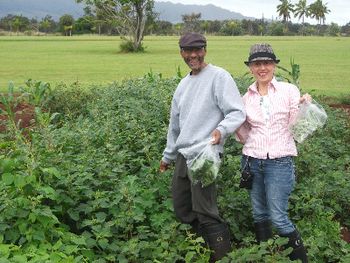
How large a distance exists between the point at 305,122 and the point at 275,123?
19cm

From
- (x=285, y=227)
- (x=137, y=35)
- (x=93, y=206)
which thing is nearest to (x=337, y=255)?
(x=285, y=227)

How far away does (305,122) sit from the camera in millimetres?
3365

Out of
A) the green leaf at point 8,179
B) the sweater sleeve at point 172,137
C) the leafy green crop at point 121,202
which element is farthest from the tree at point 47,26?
the green leaf at point 8,179

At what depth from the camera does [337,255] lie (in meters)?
3.73

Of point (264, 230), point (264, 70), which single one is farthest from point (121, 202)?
point (264, 70)

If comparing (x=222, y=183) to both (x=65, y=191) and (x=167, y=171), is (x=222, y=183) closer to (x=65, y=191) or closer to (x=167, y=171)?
(x=167, y=171)

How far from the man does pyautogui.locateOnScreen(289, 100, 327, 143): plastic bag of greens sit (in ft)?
1.17

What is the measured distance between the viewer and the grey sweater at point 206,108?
10.9ft

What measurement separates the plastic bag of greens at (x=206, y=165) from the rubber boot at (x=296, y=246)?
646 mm

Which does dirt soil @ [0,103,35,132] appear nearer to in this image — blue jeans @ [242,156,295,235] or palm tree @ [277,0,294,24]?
blue jeans @ [242,156,295,235]

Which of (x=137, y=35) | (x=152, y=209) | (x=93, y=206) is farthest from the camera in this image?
(x=137, y=35)

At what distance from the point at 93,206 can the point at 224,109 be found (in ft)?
3.65

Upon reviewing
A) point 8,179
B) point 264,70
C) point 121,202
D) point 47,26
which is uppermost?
point 47,26

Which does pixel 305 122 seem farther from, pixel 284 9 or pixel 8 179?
pixel 284 9
